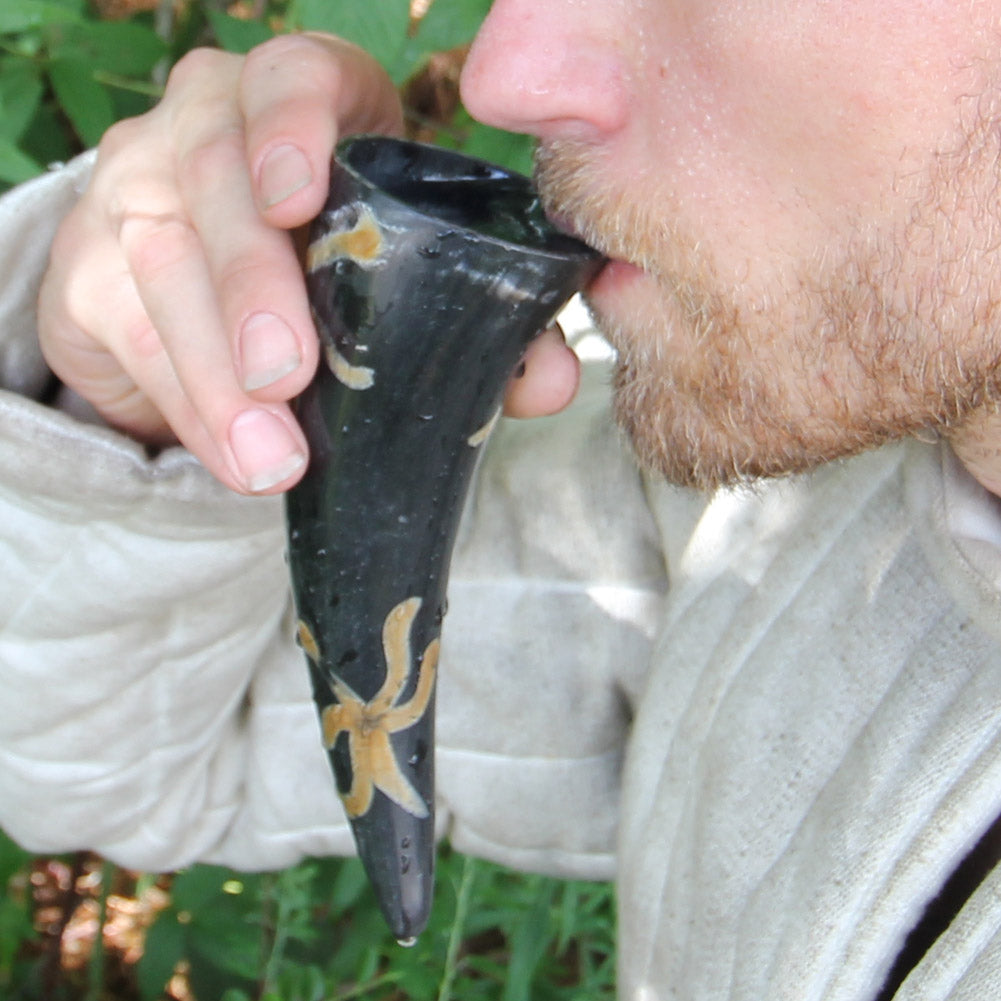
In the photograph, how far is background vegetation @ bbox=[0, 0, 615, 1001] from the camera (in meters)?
1.08

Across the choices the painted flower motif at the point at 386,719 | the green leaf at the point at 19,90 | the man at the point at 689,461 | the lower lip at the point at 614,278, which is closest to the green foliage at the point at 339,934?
the man at the point at 689,461

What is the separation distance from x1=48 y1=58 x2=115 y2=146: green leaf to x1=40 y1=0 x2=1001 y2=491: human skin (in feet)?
1.46

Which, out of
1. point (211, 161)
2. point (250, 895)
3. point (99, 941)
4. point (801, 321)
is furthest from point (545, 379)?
point (99, 941)

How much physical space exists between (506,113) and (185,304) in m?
0.28

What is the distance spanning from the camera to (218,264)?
819 mm

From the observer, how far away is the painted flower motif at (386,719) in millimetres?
850

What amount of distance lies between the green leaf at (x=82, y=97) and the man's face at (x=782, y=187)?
673mm

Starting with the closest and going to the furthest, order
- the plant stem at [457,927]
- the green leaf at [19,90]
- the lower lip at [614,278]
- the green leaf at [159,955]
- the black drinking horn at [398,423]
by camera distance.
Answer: the black drinking horn at [398,423] < the lower lip at [614,278] < the green leaf at [19,90] < the plant stem at [457,927] < the green leaf at [159,955]

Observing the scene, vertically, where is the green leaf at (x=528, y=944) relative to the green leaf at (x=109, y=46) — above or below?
below

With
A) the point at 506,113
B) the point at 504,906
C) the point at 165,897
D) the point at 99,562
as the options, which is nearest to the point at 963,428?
the point at 506,113

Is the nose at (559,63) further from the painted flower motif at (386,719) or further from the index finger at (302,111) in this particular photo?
the painted flower motif at (386,719)

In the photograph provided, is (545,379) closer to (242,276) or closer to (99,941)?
(242,276)

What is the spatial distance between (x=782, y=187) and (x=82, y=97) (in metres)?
0.88

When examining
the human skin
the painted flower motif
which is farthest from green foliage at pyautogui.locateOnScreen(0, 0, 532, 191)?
the painted flower motif
